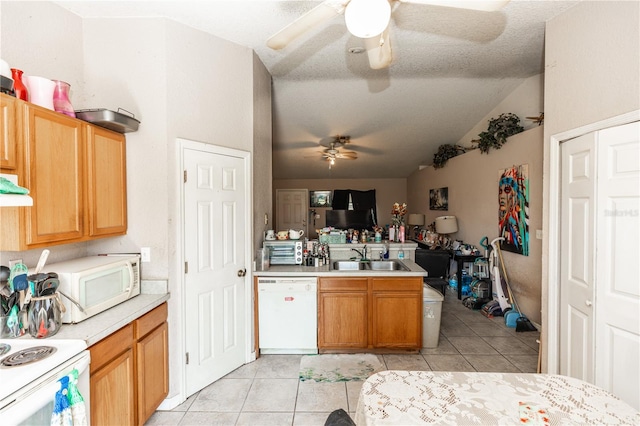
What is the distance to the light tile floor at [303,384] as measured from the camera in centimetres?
234

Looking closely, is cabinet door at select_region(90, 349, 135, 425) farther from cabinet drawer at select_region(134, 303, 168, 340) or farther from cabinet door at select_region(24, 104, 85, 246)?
cabinet door at select_region(24, 104, 85, 246)

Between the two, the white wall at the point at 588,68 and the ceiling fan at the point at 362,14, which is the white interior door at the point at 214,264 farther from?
the white wall at the point at 588,68

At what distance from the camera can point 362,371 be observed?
117 inches

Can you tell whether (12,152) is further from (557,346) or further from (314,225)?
(314,225)

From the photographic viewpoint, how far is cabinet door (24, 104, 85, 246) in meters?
1.65

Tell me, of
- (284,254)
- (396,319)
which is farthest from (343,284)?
(284,254)

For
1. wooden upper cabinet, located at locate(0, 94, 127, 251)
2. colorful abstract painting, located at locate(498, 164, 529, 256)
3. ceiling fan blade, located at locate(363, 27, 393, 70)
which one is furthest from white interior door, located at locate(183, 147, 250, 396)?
colorful abstract painting, located at locate(498, 164, 529, 256)

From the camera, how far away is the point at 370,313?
10.7 ft

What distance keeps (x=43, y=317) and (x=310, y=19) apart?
2.05 meters

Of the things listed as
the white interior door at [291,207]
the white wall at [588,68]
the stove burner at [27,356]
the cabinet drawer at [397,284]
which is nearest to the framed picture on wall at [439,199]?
the white interior door at [291,207]

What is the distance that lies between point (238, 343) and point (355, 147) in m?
4.97

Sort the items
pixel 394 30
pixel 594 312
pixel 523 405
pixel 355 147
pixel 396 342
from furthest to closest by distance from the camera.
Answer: pixel 355 147 → pixel 396 342 → pixel 394 30 → pixel 594 312 → pixel 523 405

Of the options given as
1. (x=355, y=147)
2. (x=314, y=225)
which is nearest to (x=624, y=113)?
(x=355, y=147)

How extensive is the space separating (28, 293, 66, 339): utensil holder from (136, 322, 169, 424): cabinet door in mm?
543
